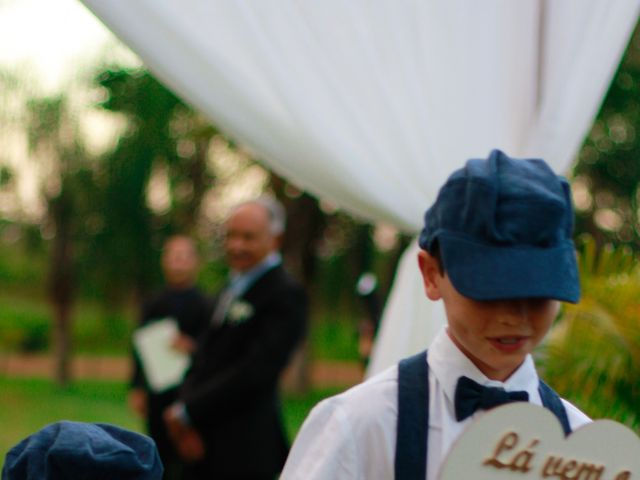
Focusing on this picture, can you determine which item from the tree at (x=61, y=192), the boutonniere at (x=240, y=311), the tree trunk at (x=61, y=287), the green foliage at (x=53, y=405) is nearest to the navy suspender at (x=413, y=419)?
the boutonniere at (x=240, y=311)

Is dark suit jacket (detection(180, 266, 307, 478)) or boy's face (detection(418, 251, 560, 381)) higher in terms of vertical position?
→ boy's face (detection(418, 251, 560, 381))

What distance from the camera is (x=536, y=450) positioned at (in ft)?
4.26

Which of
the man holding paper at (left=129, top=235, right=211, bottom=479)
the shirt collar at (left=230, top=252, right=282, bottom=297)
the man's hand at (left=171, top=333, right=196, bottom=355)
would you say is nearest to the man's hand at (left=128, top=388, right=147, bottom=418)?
the man holding paper at (left=129, top=235, right=211, bottom=479)

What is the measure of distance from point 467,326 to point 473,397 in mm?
98

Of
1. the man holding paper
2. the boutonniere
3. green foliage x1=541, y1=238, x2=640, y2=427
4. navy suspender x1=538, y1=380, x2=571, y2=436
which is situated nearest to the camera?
navy suspender x1=538, y1=380, x2=571, y2=436

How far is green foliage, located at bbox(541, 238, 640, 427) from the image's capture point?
11.2 feet

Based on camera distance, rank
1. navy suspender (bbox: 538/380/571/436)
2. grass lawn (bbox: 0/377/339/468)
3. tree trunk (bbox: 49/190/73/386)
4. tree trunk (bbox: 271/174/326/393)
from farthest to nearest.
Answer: tree trunk (bbox: 49/190/73/386), tree trunk (bbox: 271/174/326/393), grass lawn (bbox: 0/377/339/468), navy suspender (bbox: 538/380/571/436)

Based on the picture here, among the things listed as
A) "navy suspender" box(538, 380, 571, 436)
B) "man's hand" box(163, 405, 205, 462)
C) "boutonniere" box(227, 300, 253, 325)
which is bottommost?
"man's hand" box(163, 405, 205, 462)

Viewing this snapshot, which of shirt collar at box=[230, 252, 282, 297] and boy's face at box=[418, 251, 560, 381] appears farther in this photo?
shirt collar at box=[230, 252, 282, 297]

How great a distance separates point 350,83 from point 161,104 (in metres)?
10.9

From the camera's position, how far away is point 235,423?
422 cm

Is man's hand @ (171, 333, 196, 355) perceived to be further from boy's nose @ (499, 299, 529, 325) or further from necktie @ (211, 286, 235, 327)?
boy's nose @ (499, 299, 529, 325)

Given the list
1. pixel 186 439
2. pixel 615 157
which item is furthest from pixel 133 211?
pixel 186 439

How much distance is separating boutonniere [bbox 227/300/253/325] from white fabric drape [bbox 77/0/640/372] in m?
1.62
